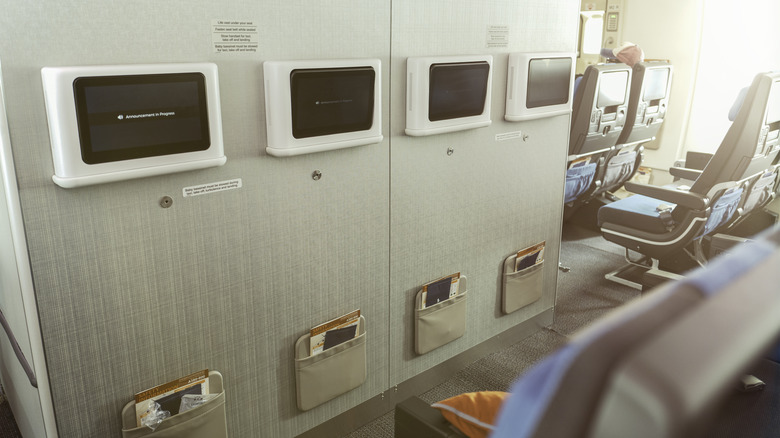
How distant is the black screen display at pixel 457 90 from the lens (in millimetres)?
Result: 2342

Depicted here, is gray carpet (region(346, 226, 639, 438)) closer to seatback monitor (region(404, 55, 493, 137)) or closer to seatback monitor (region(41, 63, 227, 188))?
seatback monitor (region(404, 55, 493, 137))

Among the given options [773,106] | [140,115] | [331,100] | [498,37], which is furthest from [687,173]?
[140,115]

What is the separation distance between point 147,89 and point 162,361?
87 cm

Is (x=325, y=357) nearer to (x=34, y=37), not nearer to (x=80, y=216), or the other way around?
(x=80, y=216)

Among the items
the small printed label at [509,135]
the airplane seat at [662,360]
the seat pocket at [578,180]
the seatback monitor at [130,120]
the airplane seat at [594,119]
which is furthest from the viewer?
the seat pocket at [578,180]

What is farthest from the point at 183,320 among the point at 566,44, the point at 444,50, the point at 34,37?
A: the point at 566,44

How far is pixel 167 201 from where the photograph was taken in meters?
1.78

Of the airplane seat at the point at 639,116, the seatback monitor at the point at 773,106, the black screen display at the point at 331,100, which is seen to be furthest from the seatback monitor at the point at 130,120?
the airplane seat at the point at 639,116

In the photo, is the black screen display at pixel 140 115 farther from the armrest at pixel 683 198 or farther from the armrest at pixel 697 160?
the armrest at pixel 697 160

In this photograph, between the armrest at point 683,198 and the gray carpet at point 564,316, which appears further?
the armrest at point 683,198

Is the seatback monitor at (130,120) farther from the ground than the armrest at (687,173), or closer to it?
farther from the ground

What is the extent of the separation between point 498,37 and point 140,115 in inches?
65.4

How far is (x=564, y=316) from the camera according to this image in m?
3.74

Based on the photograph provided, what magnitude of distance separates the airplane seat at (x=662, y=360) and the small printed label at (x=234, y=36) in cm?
154
